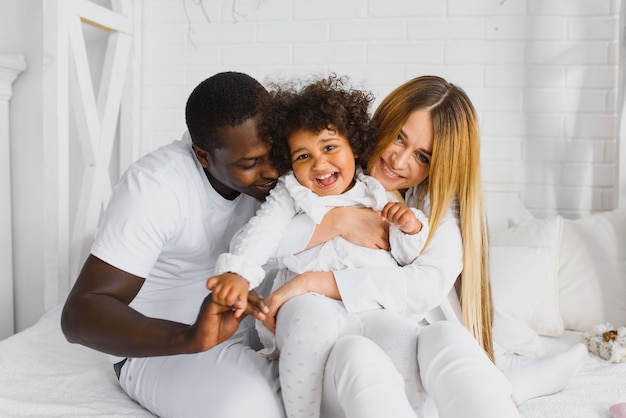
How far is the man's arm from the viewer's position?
1.19m

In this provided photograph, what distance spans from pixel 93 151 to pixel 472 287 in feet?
5.05

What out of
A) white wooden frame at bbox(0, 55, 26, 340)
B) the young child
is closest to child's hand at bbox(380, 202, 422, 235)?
the young child

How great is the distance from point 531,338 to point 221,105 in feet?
3.94

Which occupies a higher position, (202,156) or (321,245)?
(202,156)

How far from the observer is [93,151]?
8.09 feet

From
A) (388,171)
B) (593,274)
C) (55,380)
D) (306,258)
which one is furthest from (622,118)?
(55,380)

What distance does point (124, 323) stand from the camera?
127cm

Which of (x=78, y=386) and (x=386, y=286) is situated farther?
(x=78, y=386)

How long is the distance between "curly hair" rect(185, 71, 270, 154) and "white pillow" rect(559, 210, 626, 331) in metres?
1.33

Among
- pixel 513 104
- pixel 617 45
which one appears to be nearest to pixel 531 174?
pixel 513 104

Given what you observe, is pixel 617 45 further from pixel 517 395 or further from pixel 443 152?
pixel 517 395

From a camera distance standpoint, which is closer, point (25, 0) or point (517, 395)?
point (517, 395)

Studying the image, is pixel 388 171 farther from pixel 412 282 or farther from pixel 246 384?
pixel 246 384

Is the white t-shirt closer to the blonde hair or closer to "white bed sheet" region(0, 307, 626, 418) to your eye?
"white bed sheet" region(0, 307, 626, 418)
